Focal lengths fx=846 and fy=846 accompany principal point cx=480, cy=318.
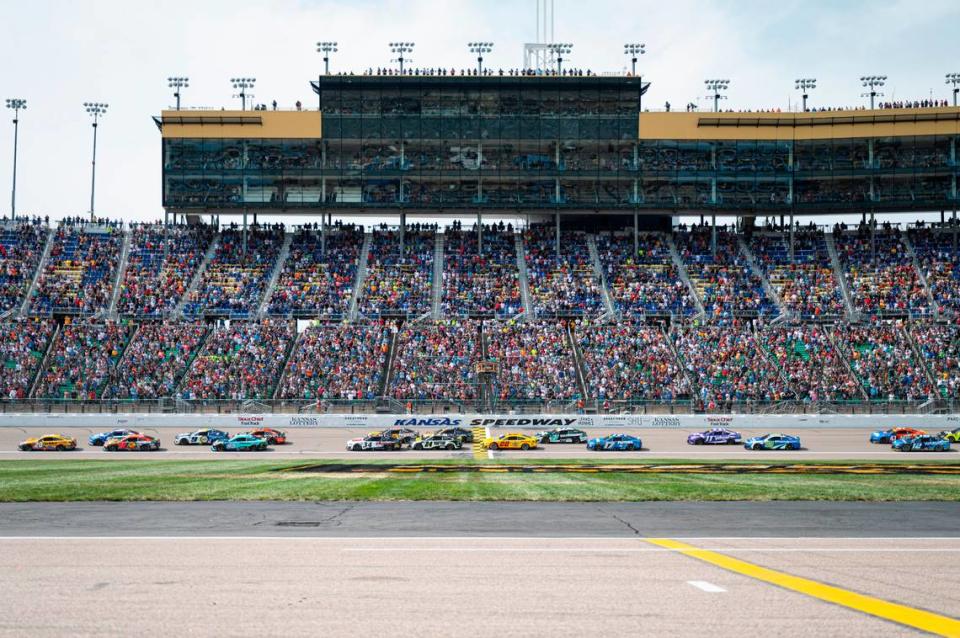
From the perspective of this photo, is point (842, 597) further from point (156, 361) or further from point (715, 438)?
point (156, 361)

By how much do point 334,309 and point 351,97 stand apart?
70.8 feet

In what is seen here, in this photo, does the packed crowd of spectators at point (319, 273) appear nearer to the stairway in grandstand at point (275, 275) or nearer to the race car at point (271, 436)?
the stairway in grandstand at point (275, 275)

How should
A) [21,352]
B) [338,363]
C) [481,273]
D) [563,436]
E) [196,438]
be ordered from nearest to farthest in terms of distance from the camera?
1. [196,438]
2. [563,436]
3. [338,363]
4. [21,352]
5. [481,273]

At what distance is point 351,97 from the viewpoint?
3019 inches

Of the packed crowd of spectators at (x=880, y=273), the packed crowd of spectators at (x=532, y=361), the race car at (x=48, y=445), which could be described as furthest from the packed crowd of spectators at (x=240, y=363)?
the packed crowd of spectators at (x=880, y=273)

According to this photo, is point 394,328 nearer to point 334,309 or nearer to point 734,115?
point 334,309

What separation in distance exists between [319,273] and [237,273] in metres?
6.95

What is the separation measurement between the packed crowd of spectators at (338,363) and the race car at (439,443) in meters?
12.5

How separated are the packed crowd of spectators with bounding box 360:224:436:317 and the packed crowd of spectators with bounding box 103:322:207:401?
44.3 ft

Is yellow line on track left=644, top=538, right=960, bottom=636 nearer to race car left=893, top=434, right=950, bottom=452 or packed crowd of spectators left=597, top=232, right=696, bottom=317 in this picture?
race car left=893, top=434, right=950, bottom=452

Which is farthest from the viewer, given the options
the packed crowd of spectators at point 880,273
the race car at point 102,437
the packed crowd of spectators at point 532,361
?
the packed crowd of spectators at point 880,273

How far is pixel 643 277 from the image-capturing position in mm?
71125

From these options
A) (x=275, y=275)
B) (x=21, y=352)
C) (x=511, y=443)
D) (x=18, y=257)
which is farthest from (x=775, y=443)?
(x=18, y=257)

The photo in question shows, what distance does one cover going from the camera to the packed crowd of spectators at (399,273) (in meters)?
67.8
